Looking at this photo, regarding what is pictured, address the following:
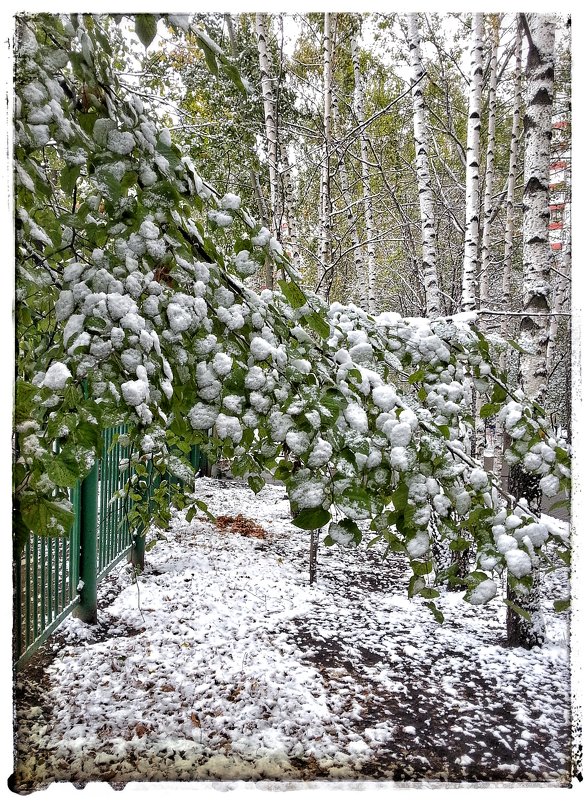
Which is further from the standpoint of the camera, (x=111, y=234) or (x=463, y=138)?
(x=463, y=138)

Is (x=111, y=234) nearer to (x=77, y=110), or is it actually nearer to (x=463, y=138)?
(x=77, y=110)

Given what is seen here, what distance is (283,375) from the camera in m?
0.78

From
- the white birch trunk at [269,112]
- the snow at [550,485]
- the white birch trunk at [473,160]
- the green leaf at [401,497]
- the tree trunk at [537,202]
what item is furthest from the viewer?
the white birch trunk at [269,112]

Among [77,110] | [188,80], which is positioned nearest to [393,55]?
[188,80]

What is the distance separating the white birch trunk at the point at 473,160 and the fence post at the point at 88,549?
77.7 inches

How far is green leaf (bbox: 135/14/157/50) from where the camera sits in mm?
752

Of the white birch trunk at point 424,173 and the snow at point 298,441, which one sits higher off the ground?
the white birch trunk at point 424,173

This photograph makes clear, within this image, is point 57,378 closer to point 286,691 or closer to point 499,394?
point 499,394

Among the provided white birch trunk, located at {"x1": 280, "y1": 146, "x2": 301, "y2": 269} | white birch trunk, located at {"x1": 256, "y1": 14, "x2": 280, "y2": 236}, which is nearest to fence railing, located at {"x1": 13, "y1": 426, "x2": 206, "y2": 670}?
white birch trunk, located at {"x1": 280, "y1": 146, "x2": 301, "y2": 269}

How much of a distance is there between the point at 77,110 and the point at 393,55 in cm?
430

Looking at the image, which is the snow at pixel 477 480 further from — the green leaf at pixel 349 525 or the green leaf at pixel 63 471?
the green leaf at pixel 63 471

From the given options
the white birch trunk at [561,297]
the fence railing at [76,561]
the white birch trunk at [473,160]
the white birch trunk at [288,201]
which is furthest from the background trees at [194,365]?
the white birch trunk at [288,201]

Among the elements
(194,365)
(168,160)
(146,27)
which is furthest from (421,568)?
(146,27)

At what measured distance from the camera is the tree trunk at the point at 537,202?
1920mm
